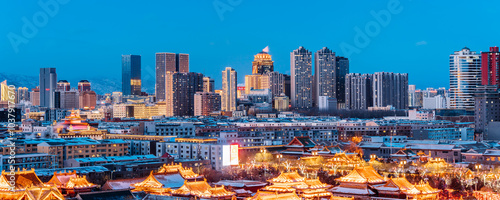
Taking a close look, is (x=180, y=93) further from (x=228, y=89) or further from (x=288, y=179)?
(x=288, y=179)

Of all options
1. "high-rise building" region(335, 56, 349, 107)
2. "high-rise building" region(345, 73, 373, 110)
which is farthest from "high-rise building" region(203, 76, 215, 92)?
"high-rise building" region(345, 73, 373, 110)

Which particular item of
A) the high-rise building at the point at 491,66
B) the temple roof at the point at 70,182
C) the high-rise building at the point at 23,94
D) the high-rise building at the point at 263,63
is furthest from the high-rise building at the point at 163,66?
the temple roof at the point at 70,182

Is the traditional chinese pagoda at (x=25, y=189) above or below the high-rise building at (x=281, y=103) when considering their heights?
below

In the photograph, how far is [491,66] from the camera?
8669 cm

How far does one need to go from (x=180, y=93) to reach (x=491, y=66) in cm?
4020

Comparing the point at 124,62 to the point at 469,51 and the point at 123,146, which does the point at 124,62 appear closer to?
the point at 469,51

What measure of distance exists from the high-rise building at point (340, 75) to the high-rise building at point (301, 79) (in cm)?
415

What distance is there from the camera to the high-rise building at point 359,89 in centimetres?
11431

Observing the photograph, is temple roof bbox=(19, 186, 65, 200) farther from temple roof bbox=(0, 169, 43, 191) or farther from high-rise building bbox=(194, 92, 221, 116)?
high-rise building bbox=(194, 92, 221, 116)

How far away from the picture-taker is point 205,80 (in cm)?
12094

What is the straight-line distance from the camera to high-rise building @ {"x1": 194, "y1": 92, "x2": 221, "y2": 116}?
10375 centimetres

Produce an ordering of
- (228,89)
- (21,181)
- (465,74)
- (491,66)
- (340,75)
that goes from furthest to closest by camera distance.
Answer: (340,75) → (228,89) → (465,74) → (491,66) → (21,181)

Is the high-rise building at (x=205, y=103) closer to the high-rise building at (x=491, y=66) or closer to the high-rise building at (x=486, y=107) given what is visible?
the high-rise building at (x=491, y=66)

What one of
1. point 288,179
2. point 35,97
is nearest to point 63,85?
point 35,97
